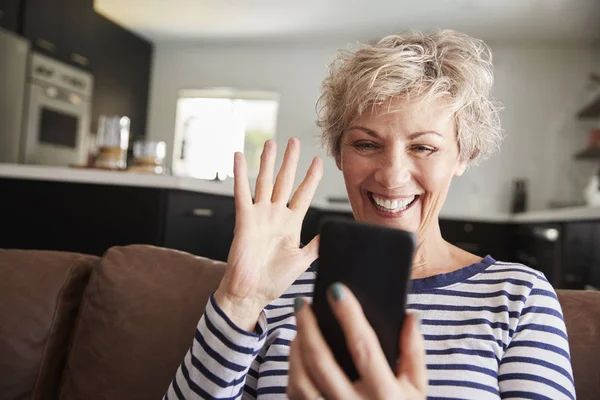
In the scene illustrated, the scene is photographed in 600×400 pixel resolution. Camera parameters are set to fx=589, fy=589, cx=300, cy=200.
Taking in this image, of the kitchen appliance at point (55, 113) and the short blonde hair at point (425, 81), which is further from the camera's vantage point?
the kitchen appliance at point (55, 113)

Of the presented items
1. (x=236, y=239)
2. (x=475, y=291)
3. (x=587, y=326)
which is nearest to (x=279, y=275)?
(x=236, y=239)

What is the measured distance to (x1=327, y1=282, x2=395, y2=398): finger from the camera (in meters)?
0.49

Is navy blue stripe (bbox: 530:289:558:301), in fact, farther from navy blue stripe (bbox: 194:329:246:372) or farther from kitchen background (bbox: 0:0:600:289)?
kitchen background (bbox: 0:0:600:289)

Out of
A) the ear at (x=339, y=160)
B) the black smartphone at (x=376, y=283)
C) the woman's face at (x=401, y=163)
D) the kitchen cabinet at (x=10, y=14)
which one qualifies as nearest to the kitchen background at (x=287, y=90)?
the kitchen cabinet at (x=10, y=14)

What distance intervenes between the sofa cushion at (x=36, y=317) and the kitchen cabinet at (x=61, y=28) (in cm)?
330

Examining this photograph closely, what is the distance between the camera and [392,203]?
989mm

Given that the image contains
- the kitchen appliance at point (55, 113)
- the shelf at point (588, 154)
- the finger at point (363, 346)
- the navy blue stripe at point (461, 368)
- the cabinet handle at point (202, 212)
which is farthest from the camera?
the shelf at point (588, 154)

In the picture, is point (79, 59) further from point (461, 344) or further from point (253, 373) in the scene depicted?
point (461, 344)

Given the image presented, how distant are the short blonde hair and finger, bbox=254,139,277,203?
275 millimetres

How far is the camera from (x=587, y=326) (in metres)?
0.99

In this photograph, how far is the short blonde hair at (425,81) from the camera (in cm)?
94

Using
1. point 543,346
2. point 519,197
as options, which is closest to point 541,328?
point 543,346

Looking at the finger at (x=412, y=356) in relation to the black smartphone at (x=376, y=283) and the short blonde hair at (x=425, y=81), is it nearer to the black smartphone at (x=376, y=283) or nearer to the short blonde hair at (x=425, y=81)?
the black smartphone at (x=376, y=283)

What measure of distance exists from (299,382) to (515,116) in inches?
193
